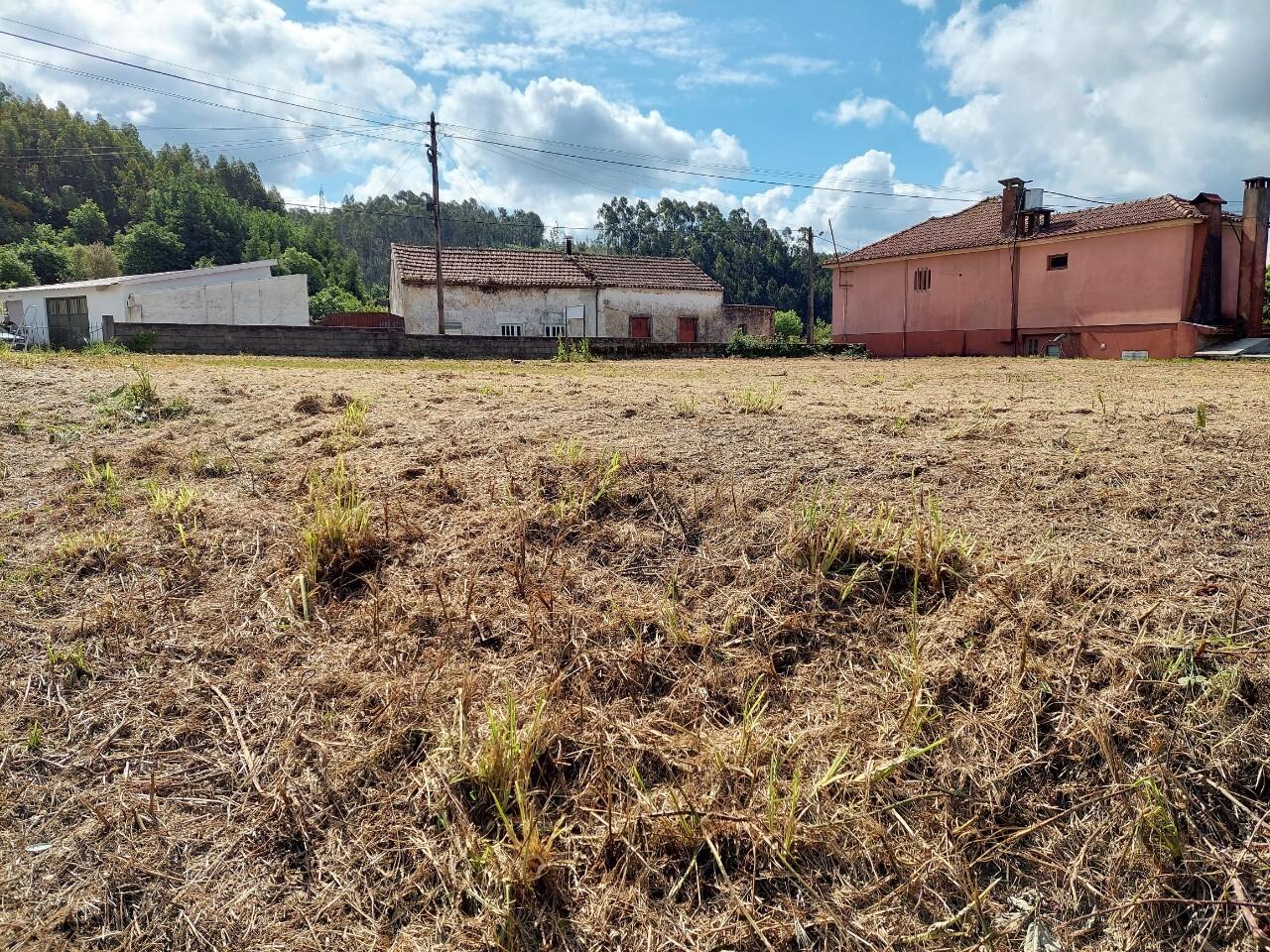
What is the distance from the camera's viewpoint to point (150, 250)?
58562 millimetres

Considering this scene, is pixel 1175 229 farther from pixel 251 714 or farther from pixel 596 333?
pixel 251 714

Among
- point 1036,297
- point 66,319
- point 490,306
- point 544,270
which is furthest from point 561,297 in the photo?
point 66,319

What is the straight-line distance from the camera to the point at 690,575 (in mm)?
2832

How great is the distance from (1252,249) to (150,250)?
66502mm

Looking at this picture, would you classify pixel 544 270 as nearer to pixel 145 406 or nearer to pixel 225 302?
pixel 225 302

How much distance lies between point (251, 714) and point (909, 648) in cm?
210

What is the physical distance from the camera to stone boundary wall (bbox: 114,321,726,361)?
17.3 meters

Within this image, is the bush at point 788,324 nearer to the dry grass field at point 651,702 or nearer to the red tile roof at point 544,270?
the red tile roof at point 544,270

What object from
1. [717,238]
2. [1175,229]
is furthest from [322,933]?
[717,238]

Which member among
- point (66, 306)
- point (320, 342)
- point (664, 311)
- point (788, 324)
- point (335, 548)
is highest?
point (788, 324)

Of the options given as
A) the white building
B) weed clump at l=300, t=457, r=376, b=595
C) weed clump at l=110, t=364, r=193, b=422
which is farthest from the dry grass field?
the white building

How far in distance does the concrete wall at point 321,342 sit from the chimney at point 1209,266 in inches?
628

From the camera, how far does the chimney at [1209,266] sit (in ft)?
70.8

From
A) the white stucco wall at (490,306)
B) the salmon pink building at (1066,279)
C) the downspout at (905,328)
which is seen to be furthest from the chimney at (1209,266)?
the white stucco wall at (490,306)
